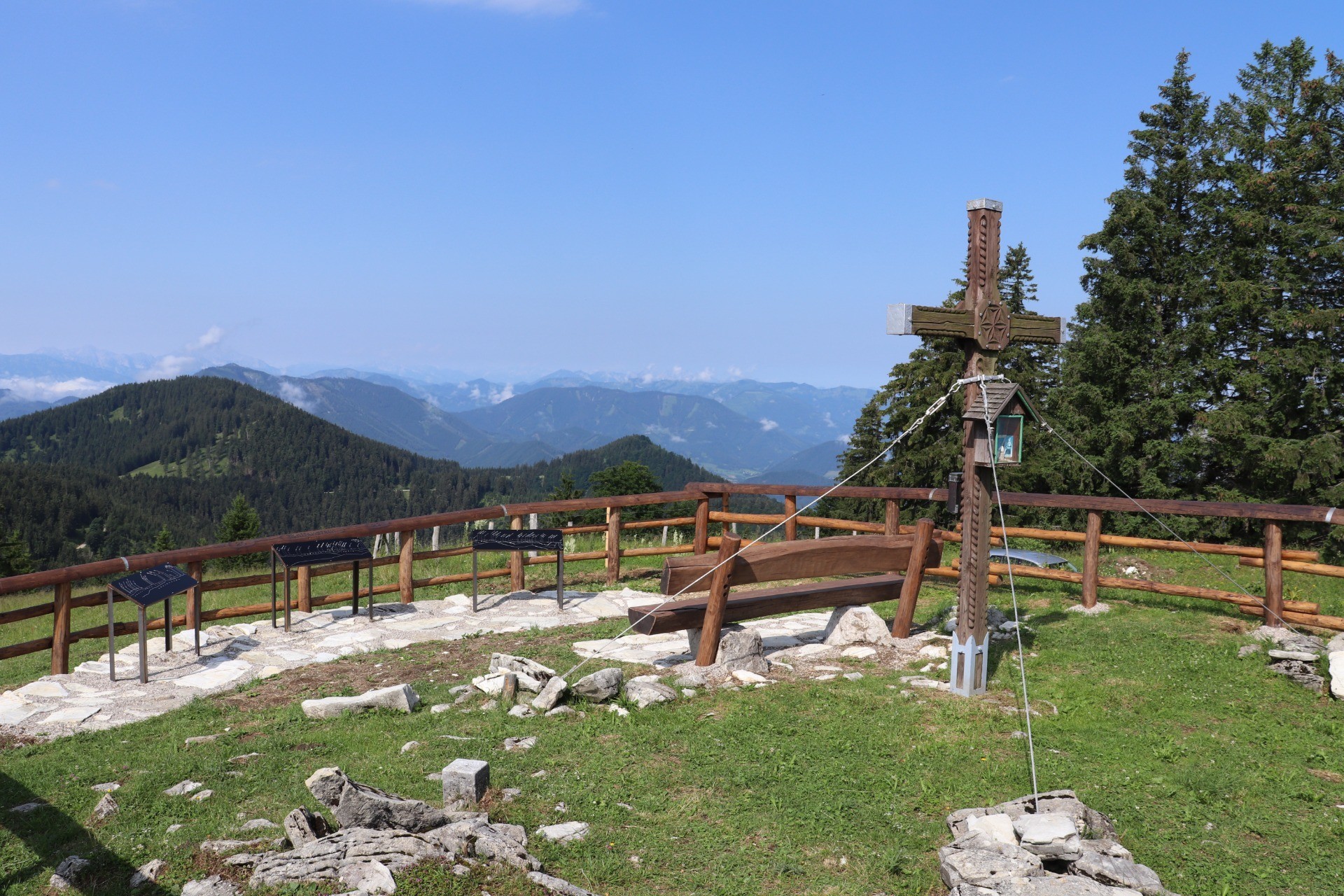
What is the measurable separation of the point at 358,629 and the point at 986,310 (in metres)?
6.72

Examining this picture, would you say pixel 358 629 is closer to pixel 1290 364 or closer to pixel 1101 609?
pixel 1101 609

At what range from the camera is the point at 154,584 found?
755 centimetres

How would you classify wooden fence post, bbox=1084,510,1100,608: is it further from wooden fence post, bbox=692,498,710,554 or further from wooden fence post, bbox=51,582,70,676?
wooden fence post, bbox=51,582,70,676

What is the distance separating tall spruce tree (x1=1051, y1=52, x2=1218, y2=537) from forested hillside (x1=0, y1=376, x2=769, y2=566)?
367 feet

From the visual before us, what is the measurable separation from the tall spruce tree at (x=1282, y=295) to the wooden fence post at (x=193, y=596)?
19651mm

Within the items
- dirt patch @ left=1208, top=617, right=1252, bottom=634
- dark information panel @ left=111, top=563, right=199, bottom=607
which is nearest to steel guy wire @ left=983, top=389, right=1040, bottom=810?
dirt patch @ left=1208, top=617, right=1252, bottom=634

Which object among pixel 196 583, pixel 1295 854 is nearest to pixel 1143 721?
pixel 1295 854

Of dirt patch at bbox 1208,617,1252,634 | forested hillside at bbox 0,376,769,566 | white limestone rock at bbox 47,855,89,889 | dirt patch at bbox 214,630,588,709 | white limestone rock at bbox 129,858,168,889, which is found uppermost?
dirt patch at bbox 1208,617,1252,634

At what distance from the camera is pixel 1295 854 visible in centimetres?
420

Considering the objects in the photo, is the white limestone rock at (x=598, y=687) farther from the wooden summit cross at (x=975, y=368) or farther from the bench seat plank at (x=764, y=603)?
the wooden summit cross at (x=975, y=368)

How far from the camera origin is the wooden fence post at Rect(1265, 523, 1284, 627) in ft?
25.3

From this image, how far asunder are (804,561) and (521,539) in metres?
3.98

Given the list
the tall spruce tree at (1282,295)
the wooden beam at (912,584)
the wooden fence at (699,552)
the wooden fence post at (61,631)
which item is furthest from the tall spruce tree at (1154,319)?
the wooden fence post at (61,631)

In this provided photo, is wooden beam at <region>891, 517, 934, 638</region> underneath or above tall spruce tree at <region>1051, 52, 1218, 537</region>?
underneath
